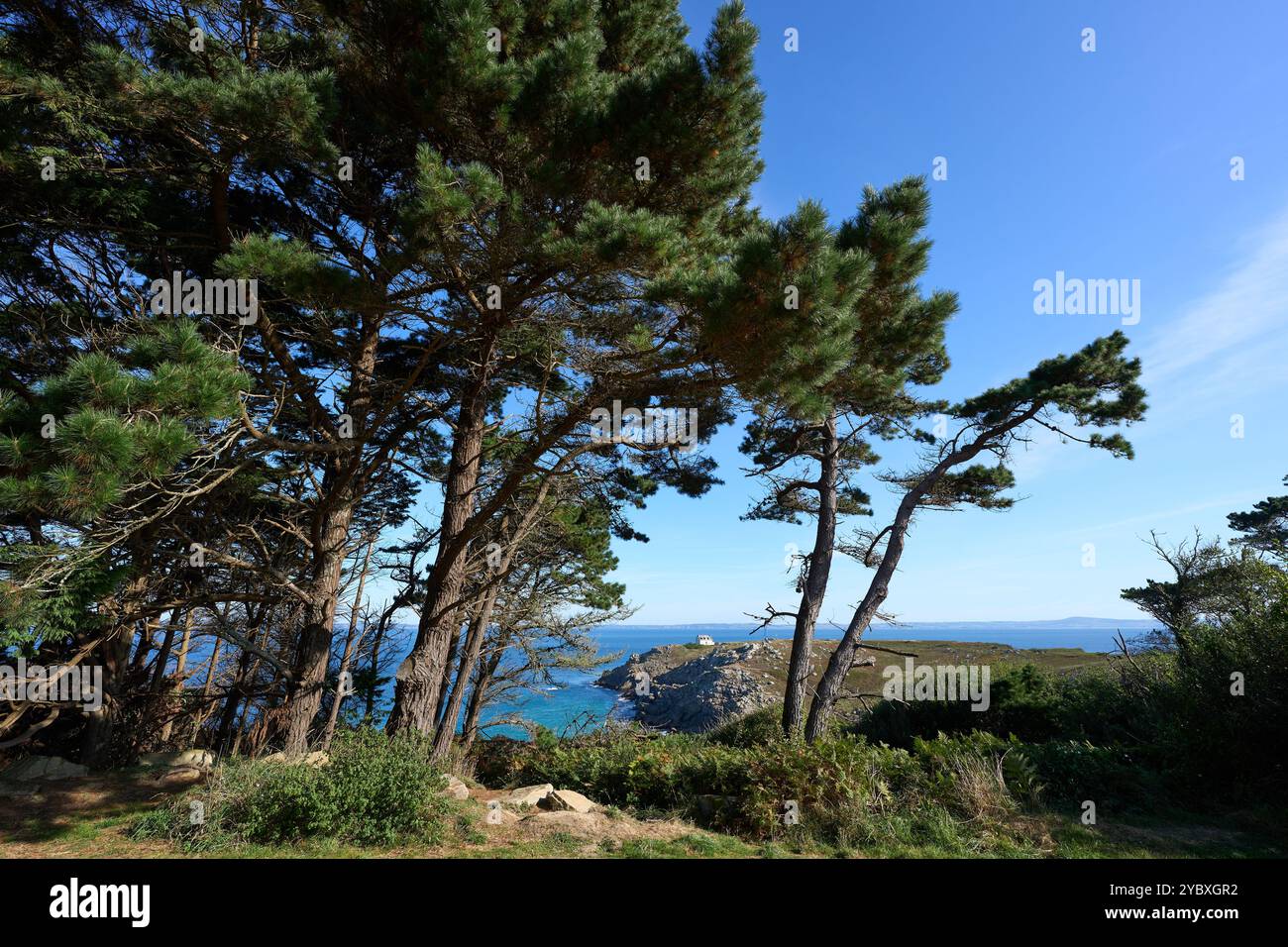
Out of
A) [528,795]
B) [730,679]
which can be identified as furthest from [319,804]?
[730,679]

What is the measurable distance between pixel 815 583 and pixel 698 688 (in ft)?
85.7

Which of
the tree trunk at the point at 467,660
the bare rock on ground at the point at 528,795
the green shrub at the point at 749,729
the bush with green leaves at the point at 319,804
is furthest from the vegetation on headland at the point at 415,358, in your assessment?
the green shrub at the point at 749,729

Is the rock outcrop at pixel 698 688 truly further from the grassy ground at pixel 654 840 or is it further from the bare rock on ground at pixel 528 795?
the grassy ground at pixel 654 840

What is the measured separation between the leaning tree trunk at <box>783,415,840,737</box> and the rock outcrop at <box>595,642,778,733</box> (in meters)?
13.5

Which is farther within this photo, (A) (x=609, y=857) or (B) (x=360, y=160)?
(B) (x=360, y=160)

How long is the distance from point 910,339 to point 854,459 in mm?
6430

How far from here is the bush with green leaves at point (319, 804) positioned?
16.0ft

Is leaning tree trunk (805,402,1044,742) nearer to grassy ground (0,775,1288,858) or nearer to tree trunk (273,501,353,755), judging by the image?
grassy ground (0,775,1288,858)

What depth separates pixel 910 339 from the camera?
6.33 m

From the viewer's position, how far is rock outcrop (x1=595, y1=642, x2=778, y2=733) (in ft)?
101

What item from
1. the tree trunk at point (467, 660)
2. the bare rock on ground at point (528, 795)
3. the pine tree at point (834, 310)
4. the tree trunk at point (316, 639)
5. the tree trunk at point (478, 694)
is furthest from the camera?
the tree trunk at point (478, 694)

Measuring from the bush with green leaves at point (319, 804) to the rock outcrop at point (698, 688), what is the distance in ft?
64.7
